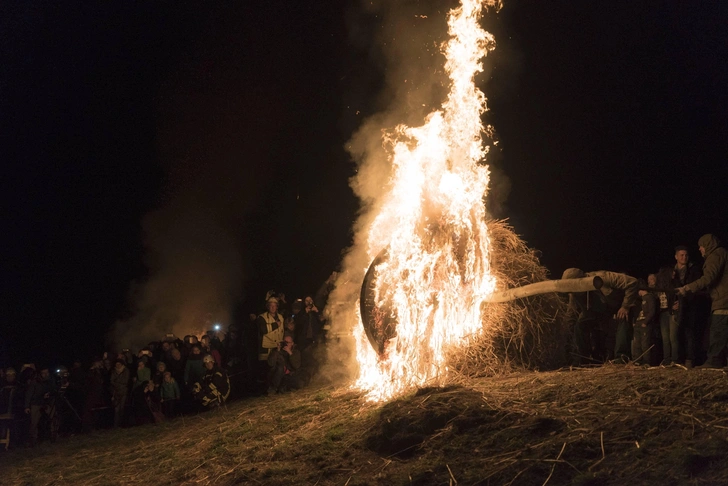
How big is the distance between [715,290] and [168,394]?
29.3ft

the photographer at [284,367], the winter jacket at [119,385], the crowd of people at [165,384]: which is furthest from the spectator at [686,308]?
the winter jacket at [119,385]

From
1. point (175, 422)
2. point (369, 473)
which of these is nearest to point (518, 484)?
point (369, 473)

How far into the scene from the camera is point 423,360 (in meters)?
7.90

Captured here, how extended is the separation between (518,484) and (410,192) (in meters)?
5.48

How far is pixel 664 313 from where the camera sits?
325 inches

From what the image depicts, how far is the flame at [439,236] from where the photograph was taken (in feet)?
26.3

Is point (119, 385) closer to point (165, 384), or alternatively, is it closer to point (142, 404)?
point (142, 404)

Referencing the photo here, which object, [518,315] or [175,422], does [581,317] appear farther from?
[175,422]

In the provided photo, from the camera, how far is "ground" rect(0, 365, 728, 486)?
445 centimetres

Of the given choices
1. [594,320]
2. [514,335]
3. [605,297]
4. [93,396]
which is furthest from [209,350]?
[605,297]

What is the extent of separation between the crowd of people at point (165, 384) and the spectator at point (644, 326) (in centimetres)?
513

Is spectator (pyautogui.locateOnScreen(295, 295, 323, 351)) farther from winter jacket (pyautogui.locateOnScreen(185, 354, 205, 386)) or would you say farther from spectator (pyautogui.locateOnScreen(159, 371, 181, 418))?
spectator (pyautogui.locateOnScreen(159, 371, 181, 418))

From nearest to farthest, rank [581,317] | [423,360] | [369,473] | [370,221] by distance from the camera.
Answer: [369,473] < [423,360] < [581,317] < [370,221]

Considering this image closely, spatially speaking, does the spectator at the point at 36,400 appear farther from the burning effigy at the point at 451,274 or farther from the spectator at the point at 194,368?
the burning effigy at the point at 451,274
